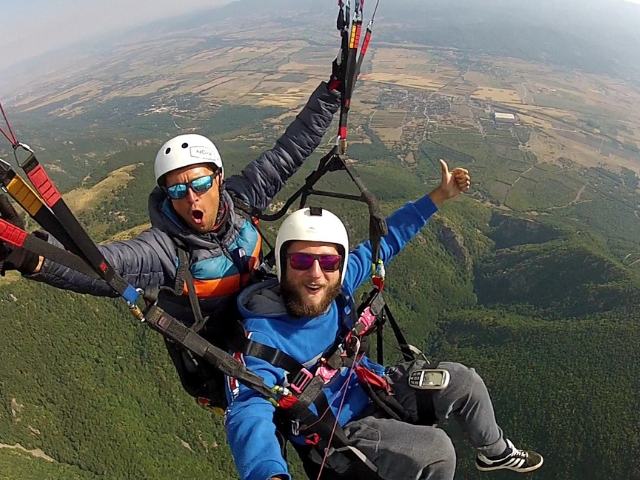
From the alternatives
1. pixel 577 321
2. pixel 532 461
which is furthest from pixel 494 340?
pixel 532 461

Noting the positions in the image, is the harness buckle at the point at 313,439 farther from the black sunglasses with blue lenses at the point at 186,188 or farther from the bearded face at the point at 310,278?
the black sunglasses with blue lenses at the point at 186,188

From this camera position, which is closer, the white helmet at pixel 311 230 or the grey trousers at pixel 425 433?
the grey trousers at pixel 425 433

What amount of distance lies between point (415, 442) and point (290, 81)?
15577 centimetres

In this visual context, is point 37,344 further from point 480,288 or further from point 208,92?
point 208,92

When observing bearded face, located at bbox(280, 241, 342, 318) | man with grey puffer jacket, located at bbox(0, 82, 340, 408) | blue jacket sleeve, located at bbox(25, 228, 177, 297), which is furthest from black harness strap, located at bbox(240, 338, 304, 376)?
blue jacket sleeve, located at bbox(25, 228, 177, 297)

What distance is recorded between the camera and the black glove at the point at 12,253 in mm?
1930

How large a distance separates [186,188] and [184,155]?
0.79 ft

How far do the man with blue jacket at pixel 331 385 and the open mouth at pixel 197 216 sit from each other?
0.50 meters

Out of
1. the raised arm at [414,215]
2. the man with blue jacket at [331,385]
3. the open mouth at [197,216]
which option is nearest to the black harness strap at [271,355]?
the man with blue jacket at [331,385]

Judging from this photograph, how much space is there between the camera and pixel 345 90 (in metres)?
3.62

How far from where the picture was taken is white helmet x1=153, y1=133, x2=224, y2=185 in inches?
124

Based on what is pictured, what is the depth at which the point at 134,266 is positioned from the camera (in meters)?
2.73

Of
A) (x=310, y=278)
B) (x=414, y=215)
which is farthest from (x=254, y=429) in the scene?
(x=414, y=215)

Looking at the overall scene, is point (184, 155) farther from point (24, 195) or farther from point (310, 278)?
point (24, 195)
